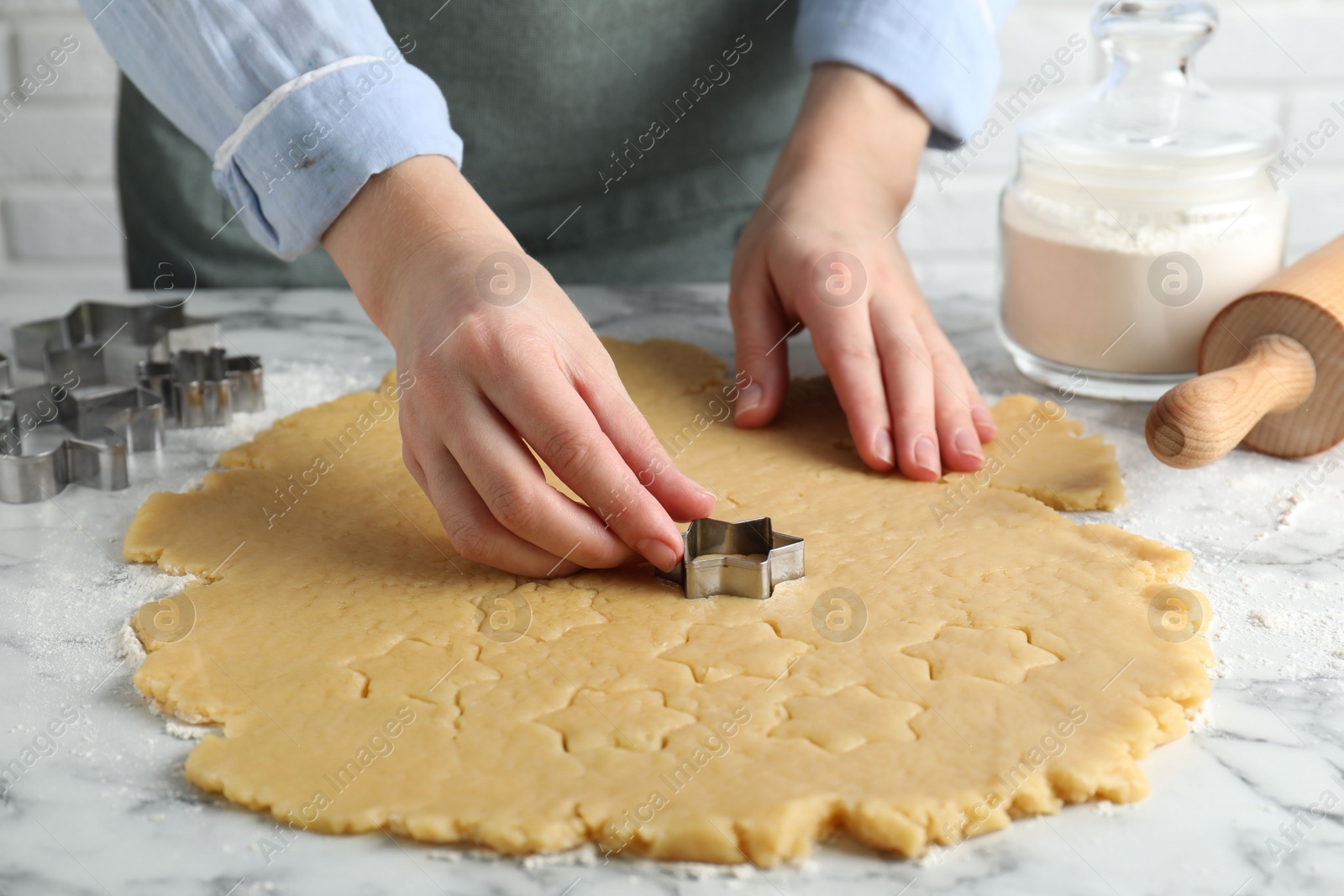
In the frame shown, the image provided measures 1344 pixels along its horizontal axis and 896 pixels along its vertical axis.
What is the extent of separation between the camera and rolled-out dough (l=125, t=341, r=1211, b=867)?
2.33 ft

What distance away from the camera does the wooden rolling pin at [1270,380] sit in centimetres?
107

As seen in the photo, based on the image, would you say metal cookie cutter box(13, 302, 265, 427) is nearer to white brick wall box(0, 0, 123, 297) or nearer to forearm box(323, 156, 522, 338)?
forearm box(323, 156, 522, 338)

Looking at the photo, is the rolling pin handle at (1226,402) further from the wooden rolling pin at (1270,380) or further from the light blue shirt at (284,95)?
the light blue shirt at (284,95)

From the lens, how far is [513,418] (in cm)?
90

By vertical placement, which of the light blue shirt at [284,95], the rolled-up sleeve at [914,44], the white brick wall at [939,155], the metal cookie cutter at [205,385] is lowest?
the white brick wall at [939,155]

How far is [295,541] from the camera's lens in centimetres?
104

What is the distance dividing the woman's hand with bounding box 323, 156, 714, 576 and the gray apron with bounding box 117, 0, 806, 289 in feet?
1.88

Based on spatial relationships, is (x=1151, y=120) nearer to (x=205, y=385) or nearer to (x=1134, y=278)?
(x=1134, y=278)

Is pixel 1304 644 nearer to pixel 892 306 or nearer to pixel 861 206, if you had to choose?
pixel 892 306

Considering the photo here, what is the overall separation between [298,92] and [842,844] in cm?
77

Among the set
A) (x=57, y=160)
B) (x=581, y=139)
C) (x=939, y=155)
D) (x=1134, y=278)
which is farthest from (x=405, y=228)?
(x=939, y=155)

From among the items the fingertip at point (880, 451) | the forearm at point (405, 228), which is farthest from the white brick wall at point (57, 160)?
the fingertip at point (880, 451)

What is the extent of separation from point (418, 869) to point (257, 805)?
115 mm

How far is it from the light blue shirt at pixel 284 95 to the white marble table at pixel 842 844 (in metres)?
0.33
